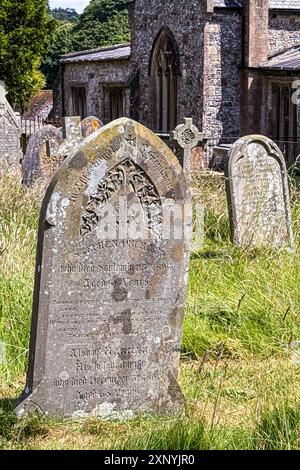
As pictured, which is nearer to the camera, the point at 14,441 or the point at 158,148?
the point at 14,441

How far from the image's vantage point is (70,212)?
5953mm

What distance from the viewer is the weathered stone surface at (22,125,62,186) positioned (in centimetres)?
1530

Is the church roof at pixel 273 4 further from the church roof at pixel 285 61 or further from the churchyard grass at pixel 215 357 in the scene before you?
the churchyard grass at pixel 215 357

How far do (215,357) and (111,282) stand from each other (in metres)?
1.42

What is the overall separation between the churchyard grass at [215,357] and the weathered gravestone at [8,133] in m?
6.92

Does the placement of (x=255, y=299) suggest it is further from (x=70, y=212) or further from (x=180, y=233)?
(x=70, y=212)

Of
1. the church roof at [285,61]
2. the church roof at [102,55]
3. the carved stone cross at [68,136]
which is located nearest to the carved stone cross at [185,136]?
the carved stone cross at [68,136]

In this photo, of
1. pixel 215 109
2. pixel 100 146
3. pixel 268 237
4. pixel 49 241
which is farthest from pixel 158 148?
pixel 215 109

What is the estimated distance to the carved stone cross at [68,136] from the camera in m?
14.9

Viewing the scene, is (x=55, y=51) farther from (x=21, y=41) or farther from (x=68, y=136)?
(x=68, y=136)

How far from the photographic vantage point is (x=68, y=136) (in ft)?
49.1

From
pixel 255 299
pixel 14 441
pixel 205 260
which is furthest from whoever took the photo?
pixel 205 260

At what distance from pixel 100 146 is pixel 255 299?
2580 millimetres

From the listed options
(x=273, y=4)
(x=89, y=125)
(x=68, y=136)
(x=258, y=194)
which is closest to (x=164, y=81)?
(x=273, y=4)
